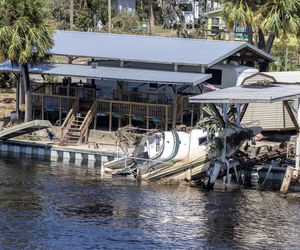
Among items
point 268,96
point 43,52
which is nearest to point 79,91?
point 43,52

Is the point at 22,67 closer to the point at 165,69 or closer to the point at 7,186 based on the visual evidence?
the point at 165,69

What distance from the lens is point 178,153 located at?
1908 inches

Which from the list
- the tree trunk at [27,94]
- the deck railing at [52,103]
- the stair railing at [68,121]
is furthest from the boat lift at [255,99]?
the tree trunk at [27,94]

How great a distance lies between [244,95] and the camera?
151ft

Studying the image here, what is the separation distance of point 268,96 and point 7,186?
533 inches

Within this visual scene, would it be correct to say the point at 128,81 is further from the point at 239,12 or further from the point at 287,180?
the point at 287,180

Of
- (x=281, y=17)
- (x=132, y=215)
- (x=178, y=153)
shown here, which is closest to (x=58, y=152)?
(x=178, y=153)

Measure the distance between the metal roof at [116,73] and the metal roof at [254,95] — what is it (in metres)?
5.22

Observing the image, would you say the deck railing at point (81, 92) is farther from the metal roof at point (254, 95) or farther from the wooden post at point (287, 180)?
the wooden post at point (287, 180)

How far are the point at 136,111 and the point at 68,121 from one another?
13.8 ft

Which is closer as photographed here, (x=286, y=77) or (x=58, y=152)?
(x=58, y=152)

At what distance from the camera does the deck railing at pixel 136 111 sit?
54.8 m

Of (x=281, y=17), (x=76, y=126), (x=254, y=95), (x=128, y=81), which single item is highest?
(x=281, y=17)

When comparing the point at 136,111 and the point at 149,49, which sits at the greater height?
the point at 149,49
